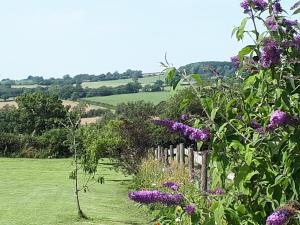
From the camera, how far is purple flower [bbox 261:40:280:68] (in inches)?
115

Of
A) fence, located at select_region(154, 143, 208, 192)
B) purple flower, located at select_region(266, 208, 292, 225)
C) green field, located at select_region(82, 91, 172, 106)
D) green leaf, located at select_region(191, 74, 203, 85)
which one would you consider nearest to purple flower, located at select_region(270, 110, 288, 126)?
purple flower, located at select_region(266, 208, 292, 225)

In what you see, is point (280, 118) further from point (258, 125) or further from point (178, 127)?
point (178, 127)

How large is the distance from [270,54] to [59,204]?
11557mm

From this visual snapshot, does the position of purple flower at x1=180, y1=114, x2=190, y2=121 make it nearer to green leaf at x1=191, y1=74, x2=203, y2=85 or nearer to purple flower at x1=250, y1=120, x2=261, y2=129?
green leaf at x1=191, y1=74, x2=203, y2=85

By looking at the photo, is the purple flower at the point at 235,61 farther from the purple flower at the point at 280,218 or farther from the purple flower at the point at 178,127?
the purple flower at the point at 280,218

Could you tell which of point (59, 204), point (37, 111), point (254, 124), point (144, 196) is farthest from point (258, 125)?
point (37, 111)

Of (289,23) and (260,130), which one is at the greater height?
(289,23)

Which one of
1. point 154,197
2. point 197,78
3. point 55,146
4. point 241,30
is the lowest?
point 55,146

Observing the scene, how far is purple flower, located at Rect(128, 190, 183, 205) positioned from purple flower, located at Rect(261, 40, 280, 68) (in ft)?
3.10

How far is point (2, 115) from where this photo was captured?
6738 centimetres

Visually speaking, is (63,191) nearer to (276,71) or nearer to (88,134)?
(88,134)

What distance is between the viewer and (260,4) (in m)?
3.13

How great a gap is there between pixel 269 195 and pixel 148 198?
0.68 m

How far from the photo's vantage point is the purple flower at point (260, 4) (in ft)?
10.3
